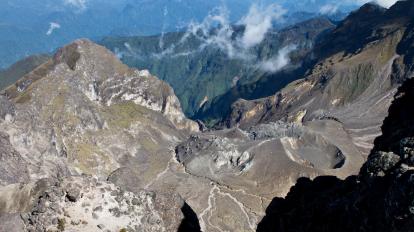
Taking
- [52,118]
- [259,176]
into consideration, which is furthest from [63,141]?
[259,176]

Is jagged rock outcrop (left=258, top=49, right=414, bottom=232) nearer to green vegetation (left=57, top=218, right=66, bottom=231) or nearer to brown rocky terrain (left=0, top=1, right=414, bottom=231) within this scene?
brown rocky terrain (left=0, top=1, right=414, bottom=231)

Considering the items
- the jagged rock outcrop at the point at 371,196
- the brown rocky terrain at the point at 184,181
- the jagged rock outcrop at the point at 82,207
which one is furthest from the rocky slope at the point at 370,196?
the jagged rock outcrop at the point at 82,207

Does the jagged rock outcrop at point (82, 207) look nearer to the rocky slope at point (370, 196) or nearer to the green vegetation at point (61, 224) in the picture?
the green vegetation at point (61, 224)

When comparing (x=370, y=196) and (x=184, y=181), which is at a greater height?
(x=184, y=181)

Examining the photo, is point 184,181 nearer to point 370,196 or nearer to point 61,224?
point 370,196

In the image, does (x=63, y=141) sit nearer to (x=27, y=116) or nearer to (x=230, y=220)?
(x=27, y=116)

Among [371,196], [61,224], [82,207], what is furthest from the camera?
[371,196]

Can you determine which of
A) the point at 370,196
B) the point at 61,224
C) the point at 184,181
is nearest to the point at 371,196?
the point at 370,196

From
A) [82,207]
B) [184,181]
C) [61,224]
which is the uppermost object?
[184,181]

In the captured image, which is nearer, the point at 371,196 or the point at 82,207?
the point at 82,207

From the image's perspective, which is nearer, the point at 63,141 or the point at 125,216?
the point at 125,216
